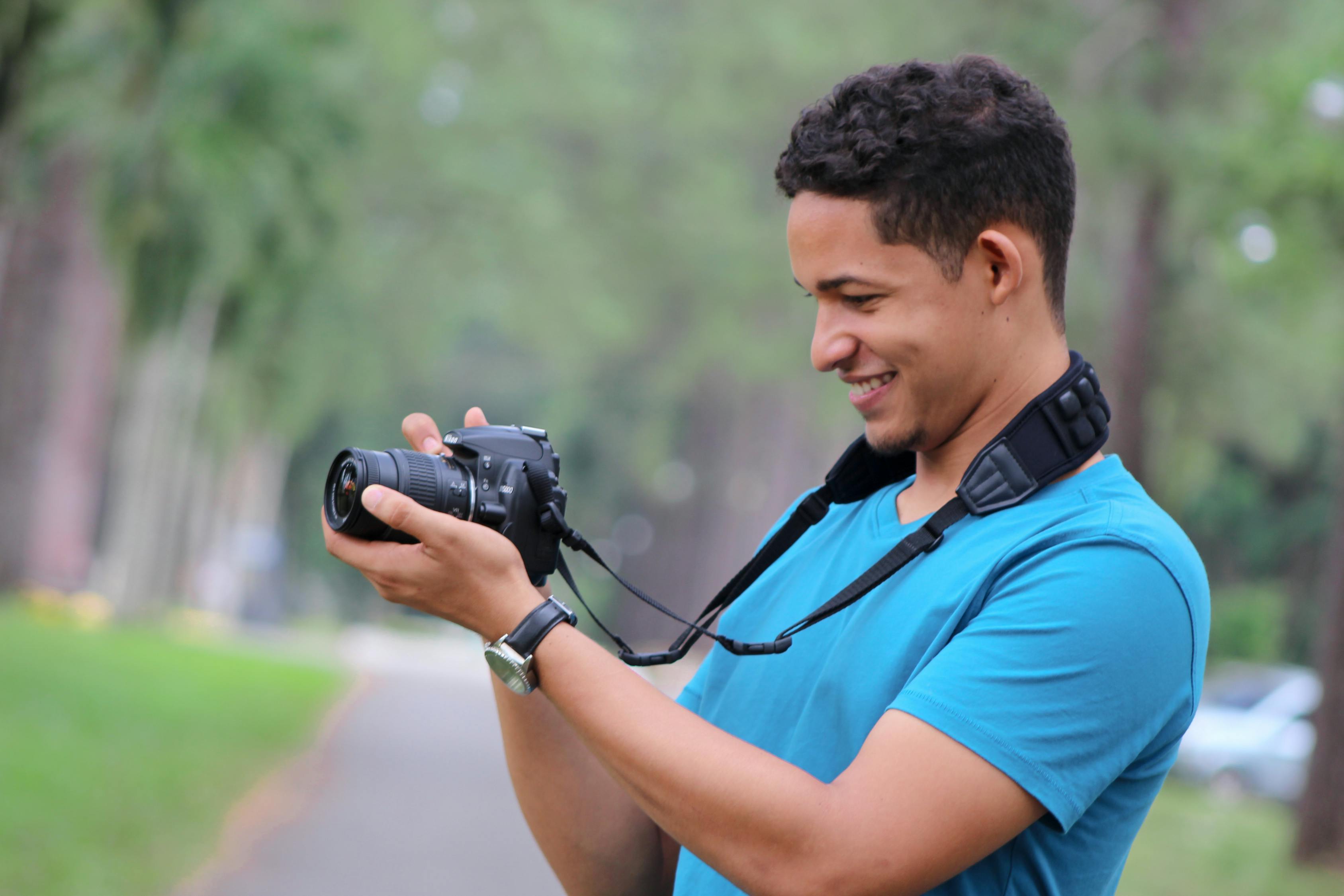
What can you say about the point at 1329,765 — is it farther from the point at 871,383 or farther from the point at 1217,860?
the point at 871,383

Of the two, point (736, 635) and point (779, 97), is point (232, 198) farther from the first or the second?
point (779, 97)

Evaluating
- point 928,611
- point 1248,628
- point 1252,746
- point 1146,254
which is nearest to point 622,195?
point 1248,628

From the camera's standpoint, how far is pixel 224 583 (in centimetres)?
3781

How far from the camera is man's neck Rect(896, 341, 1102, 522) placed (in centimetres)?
198

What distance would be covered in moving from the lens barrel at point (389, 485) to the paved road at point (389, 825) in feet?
18.3

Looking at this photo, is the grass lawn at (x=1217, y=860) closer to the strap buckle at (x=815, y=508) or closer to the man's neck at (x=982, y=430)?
the strap buckle at (x=815, y=508)

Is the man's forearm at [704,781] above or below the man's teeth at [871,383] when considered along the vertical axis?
below

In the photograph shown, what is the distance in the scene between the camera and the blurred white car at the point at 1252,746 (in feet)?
58.8

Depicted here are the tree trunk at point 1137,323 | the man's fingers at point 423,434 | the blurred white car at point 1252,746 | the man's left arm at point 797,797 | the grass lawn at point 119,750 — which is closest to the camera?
the man's left arm at point 797,797

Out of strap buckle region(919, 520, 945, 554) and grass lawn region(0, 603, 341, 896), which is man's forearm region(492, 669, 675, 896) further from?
grass lawn region(0, 603, 341, 896)

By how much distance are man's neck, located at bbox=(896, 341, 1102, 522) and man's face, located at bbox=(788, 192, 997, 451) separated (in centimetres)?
3

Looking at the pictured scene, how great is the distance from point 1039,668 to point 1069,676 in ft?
0.11

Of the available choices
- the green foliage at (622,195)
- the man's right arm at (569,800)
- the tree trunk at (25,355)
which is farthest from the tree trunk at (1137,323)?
the man's right arm at (569,800)

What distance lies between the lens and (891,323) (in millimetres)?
1904
